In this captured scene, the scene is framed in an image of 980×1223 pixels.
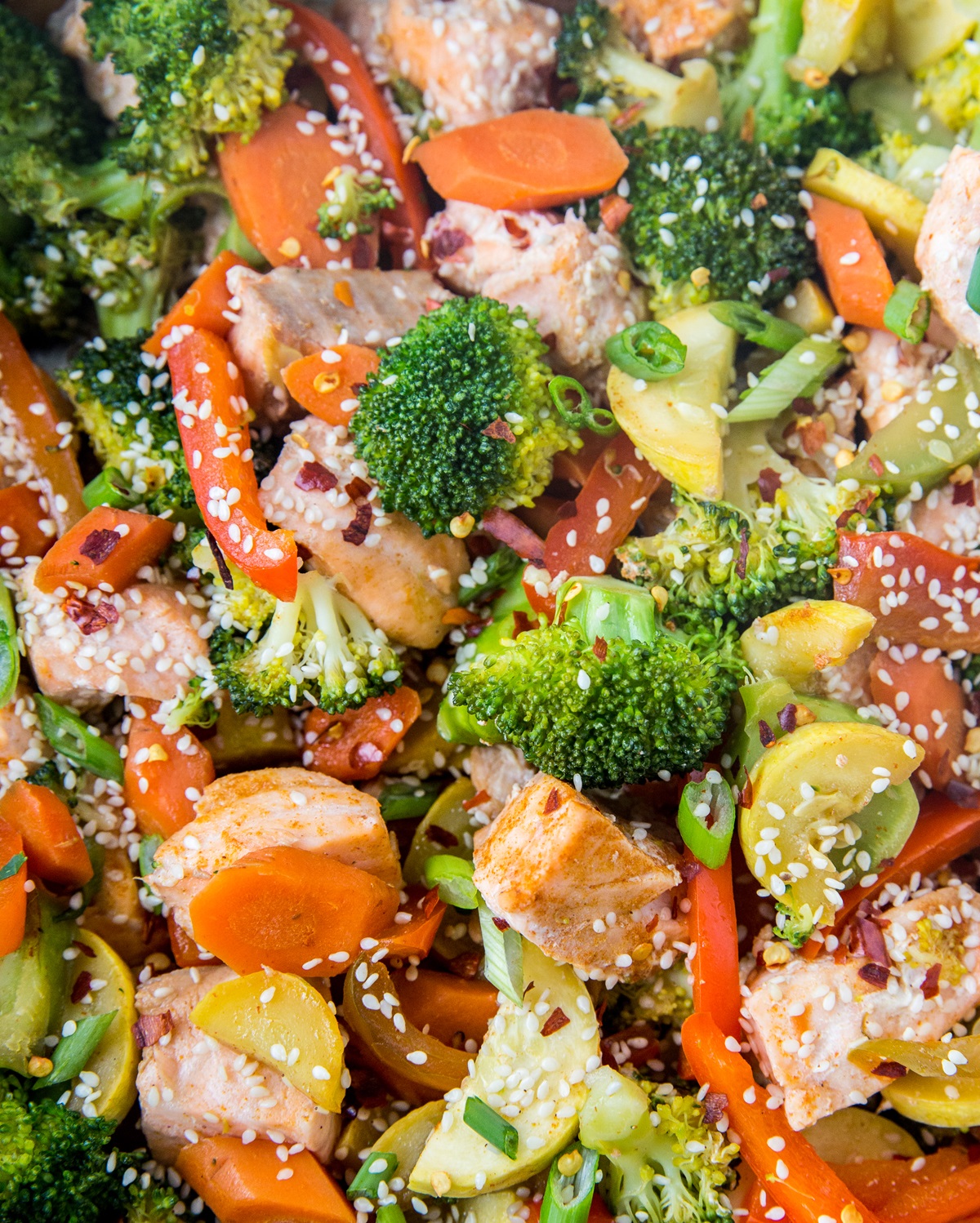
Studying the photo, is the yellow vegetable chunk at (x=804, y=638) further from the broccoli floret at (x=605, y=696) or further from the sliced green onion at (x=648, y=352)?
the sliced green onion at (x=648, y=352)

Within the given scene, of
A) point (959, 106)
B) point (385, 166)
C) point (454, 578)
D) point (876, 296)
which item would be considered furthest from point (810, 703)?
point (385, 166)

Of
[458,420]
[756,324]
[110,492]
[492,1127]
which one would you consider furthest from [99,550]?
[756,324]

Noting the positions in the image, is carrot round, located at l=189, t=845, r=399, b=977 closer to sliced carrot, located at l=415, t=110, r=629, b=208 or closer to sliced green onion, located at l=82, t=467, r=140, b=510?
sliced green onion, located at l=82, t=467, r=140, b=510

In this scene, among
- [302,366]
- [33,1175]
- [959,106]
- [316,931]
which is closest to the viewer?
[33,1175]

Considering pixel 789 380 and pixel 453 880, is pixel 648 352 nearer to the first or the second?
pixel 789 380

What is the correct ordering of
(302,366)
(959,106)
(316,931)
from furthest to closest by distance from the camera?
(959,106), (302,366), (316,931)

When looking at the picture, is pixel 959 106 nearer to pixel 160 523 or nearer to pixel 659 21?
pixel 659 21

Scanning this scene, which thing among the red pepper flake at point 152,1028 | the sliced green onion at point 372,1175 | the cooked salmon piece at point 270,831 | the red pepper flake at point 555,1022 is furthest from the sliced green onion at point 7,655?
the red pepper flake at point 555,1022
